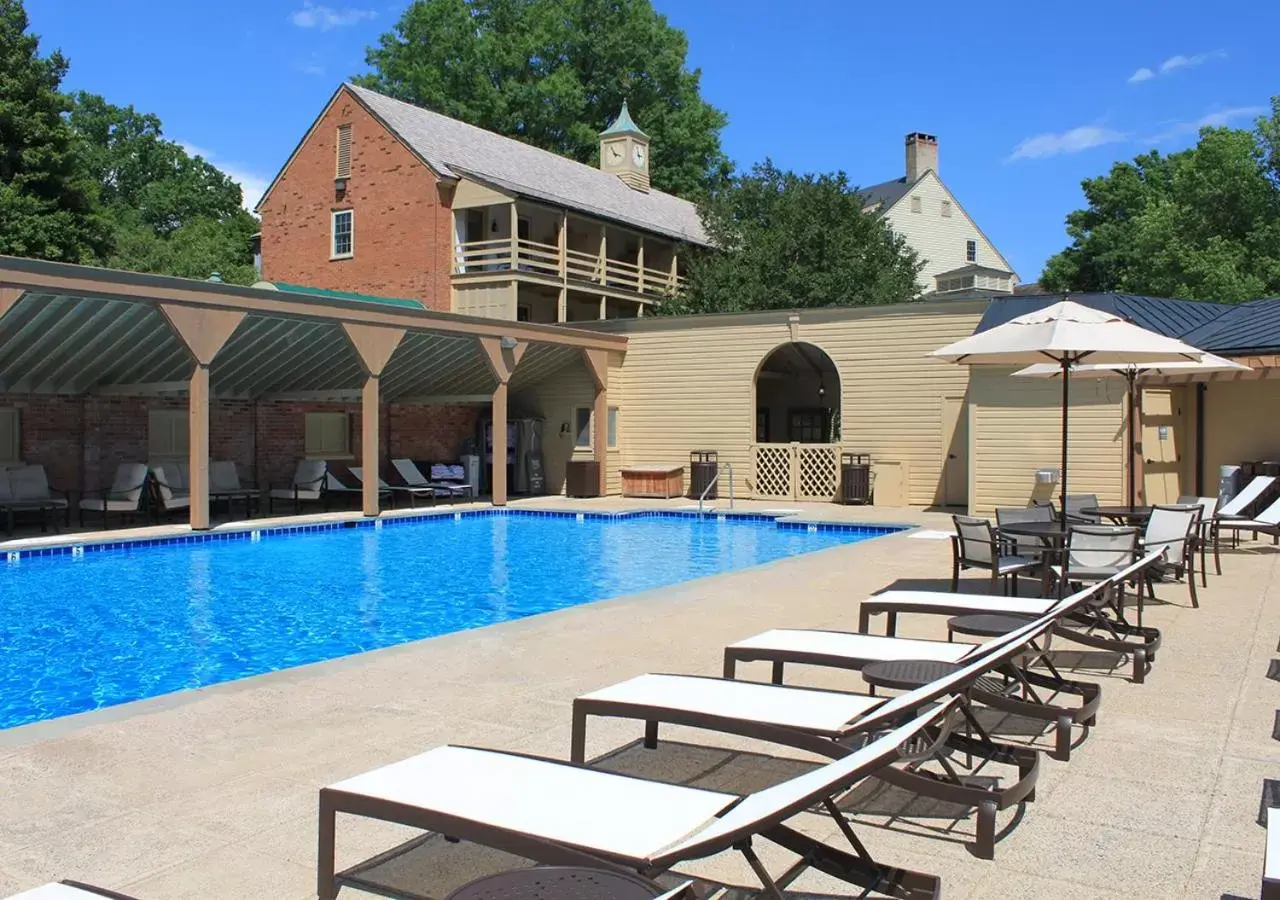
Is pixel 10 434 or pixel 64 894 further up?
pixel 10 434

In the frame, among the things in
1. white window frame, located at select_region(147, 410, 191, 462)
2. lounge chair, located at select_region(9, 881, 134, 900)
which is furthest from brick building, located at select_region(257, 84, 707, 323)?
lounge chair, located at select_region(9, 881, 134, 900)

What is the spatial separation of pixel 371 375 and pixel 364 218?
41.3 feet

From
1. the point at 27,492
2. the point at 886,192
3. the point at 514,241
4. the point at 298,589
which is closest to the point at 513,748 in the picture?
the point at 298,589

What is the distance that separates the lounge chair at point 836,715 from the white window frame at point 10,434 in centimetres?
1479

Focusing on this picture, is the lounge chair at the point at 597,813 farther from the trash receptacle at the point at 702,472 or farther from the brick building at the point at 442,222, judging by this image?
the brick building at the point at 442,222

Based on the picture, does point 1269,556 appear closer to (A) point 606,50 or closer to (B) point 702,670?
(B) point 702,670

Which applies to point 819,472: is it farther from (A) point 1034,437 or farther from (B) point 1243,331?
(B) point 1243,331

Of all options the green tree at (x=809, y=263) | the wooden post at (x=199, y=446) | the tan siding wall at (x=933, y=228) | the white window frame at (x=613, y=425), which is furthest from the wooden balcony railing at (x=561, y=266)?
the wooden post at (x=199, y=446)

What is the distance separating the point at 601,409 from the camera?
69.3ft

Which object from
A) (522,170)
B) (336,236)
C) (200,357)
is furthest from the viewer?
(522,170)

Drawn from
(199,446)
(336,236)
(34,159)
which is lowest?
(199,446)

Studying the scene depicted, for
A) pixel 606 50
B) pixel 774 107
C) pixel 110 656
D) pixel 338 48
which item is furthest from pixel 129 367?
pixel 338 48

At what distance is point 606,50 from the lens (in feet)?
138

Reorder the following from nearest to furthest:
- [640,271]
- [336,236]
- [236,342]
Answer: [236,342] < [336,236] < [640,271]
